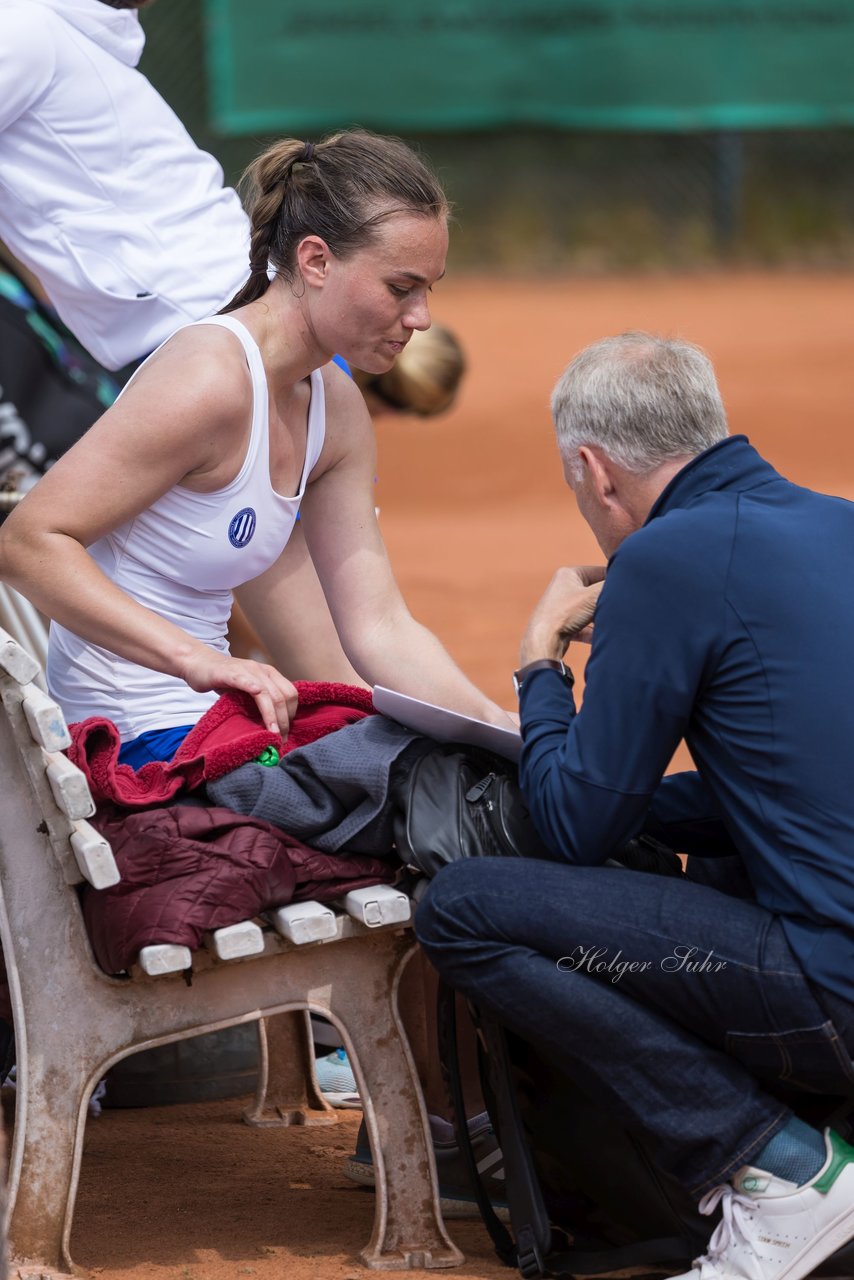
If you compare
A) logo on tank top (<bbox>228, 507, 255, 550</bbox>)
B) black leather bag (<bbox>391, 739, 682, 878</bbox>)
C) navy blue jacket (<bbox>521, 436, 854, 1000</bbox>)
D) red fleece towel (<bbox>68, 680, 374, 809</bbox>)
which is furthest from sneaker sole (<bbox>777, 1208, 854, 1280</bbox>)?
logo on tank top (<bbox>228, 507, 255, 550</bbox>)

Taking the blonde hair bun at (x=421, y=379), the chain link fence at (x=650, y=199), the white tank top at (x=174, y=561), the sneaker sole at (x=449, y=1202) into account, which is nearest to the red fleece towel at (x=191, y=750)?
the white tank top at (x=174, y=561)

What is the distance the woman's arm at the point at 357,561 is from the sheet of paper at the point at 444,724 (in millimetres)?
508

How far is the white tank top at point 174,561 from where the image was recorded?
302 centimetres

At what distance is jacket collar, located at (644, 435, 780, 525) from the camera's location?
2617mm

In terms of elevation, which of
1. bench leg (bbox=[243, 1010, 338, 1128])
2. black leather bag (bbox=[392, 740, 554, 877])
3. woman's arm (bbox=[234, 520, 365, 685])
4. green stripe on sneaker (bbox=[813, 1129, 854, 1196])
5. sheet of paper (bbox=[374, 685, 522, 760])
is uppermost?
sheet of paper (bbox=[374, 685, 522, 760])

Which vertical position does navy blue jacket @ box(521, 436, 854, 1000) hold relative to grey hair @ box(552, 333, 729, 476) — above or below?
below

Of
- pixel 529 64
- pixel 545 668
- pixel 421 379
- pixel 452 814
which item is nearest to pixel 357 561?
pixel 545 668

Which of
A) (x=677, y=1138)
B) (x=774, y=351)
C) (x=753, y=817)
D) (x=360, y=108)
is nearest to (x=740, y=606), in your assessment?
(x=753, y=817)

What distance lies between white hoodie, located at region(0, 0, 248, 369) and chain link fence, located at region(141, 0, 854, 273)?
12527 mm

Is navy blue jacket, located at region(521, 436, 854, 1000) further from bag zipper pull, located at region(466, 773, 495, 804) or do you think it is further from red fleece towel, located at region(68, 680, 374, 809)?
red fleece towel, located at region(68, 680, 374, 809)

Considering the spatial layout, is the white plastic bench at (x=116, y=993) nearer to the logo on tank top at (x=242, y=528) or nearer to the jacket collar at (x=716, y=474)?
the logo on tank top at (x=242, y=528)

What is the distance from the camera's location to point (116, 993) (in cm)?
266

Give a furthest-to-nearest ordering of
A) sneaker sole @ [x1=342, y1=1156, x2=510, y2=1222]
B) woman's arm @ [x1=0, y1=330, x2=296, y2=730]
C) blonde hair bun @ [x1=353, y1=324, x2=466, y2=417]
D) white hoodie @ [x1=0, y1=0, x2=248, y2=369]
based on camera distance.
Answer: blonde hair bun @ [x1=353, y1=324, x2=466, y2=417], white hoodie @ [x1=0, y1=0, x2=248, y2=369], sneaker sole @ [x1=342, y1=1156, x2=510, y2=1222], woman's arm @ [x1=0, y1=330, x2=296, y2=730]

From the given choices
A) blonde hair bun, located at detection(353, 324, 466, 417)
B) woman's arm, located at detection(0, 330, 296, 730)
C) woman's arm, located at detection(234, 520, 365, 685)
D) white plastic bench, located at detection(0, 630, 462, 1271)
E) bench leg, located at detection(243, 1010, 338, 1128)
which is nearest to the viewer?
white plastic bench, located at detection(0, 630, 462, 1271)
